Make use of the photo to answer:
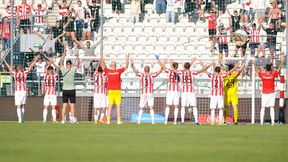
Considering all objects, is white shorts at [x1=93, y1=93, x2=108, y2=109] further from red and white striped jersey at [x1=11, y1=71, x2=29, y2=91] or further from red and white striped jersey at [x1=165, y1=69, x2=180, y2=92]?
red and white striped jersey at [x1=11, y1=71, x2=29, y2=91]

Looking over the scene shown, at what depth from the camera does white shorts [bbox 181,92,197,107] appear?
34.1 m

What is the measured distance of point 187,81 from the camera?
34250mm

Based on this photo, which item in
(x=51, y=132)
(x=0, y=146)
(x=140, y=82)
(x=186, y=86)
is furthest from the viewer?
(x=140, y=82)

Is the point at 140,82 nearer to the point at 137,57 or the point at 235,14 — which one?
the point at 137,57

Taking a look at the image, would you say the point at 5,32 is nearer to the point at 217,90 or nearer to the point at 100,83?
the point at 100,83

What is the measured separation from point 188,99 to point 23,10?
9.02 m

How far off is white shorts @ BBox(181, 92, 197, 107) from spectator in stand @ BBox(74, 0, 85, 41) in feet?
20.8

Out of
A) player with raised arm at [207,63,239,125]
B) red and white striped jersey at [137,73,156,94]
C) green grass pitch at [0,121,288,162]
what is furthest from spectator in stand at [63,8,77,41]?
green grass pitch at [0,121,288,162]

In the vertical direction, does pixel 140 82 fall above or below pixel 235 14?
below

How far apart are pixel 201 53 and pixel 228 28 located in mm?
1512

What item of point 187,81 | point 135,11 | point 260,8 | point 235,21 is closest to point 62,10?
point 135,11

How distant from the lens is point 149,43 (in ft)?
127

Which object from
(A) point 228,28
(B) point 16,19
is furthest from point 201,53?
(B) point 16,19

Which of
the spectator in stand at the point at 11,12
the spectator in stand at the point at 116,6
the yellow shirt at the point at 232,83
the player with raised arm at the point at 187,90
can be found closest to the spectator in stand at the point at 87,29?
the spectator in stand at the point at 116,6
